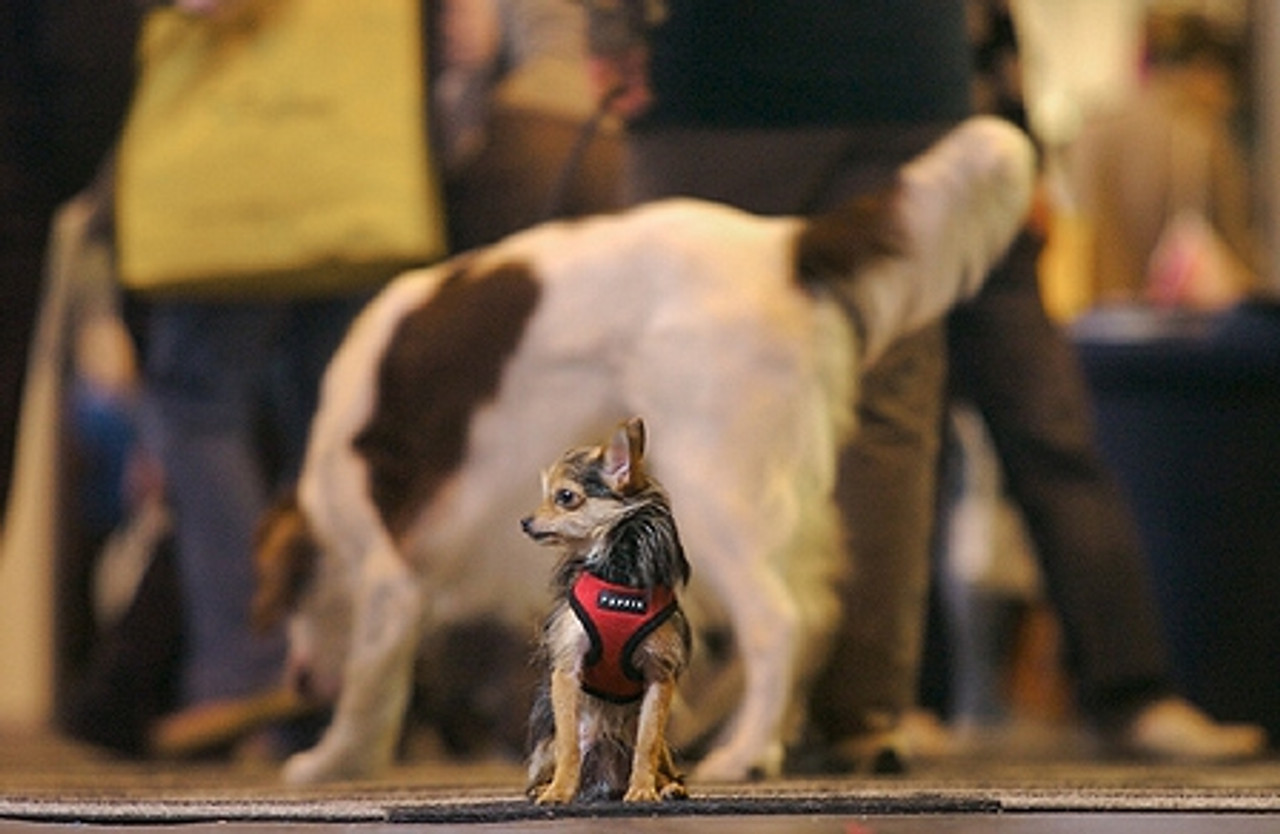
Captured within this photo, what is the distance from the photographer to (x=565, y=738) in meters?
2.29

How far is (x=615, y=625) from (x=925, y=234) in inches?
49.7

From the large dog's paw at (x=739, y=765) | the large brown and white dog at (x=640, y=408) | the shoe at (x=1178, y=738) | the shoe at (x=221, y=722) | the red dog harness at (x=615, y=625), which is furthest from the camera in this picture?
the shoe at (x=221, y=722)

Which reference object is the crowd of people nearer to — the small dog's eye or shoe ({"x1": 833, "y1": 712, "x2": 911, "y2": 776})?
shoe ({"x1": 833, "y1": 712, "x2": 911, "y2": 776})

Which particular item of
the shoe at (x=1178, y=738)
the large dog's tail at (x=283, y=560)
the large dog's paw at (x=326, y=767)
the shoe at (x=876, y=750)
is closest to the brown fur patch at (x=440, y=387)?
the large dog's tail at (x=283, y=560)

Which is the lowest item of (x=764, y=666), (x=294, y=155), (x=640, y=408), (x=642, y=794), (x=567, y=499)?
(x=764, y=666)

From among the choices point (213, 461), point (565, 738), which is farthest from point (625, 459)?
point (213, 461)

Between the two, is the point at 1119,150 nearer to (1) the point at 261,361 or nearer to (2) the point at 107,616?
(1) the point at 261,361

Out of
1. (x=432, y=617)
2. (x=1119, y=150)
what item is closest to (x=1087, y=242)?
(x=1119, y=150)

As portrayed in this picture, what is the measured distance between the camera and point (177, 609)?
464 cm

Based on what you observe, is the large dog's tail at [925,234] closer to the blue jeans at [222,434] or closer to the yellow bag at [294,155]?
the yellow bag at [294,155]

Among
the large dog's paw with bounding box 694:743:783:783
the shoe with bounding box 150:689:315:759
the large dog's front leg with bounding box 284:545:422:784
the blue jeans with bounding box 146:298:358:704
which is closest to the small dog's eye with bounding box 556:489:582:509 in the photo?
the large dog's paw with bounding box 694:743:783:783

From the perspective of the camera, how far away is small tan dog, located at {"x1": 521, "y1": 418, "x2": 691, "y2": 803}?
2.26 meters

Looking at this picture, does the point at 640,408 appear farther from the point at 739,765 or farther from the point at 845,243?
the point at 739,765

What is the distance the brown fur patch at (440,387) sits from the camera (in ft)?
11.2
